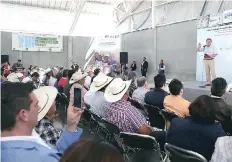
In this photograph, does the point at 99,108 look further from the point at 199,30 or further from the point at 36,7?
the point at 36,7

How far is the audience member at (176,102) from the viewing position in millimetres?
3279

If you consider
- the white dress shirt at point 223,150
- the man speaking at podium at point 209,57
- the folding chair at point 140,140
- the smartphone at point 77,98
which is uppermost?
the man speaking at podium at point 209,57

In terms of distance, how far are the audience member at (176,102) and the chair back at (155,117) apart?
0.19 meters

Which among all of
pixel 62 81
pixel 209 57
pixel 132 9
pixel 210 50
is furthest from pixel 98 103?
pixel 132 9

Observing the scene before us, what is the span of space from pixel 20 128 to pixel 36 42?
17494 millimetres

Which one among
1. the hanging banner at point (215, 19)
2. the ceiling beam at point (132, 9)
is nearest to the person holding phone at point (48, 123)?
the hanging banner at point (215, 19)

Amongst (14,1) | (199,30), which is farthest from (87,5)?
(199,30)

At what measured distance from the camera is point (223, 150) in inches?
70.9

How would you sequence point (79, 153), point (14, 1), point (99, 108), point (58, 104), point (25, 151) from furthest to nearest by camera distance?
point (14, 1), point (58, 104), point (99, 108), point (25, 151), point (79, 153)

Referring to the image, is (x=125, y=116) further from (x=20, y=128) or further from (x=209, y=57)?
(x=209, y=57)

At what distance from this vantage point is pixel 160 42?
14.0 meters

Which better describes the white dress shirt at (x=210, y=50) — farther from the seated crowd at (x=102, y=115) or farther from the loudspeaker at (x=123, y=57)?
the loudspeaker at (x=123, y=57)

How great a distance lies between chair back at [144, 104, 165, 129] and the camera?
356 cm

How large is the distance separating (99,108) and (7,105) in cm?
243
